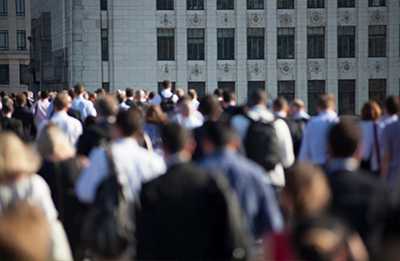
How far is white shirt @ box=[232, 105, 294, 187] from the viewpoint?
13102 mm

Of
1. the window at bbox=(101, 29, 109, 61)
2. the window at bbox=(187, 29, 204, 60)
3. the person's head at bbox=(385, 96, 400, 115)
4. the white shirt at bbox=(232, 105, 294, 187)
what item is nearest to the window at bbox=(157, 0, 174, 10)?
the window at bbox=(187, 29, 204, 60)

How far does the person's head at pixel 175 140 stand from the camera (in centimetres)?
802

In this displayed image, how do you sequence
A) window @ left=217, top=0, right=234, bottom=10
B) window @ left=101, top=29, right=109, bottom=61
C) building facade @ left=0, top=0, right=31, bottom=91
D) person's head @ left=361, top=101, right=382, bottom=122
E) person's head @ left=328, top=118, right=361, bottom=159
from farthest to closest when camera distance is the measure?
building facade @ left=0, top=0, right=31, bottom=91 < window @ left=217, top=0, right=234, bottom=10 < window @ left=101, top=29, right=109, bottom=61 < person's head @ left=361, top=101, right=382, bottom=122 < person's head @ left=328, top=118, right=361, bottom=159

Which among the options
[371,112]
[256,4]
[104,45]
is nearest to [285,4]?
[256,4]

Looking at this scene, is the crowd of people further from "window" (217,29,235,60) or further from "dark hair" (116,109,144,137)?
"window" (217,29,235,60)

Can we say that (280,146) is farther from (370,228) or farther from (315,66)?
(315,66)

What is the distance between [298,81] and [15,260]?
5266cm

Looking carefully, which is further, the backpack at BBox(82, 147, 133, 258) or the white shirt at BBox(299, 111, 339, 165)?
the white shirt at BBox(299, 111, 339, 165)

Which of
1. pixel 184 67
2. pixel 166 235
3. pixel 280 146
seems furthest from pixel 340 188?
pixel 184 67

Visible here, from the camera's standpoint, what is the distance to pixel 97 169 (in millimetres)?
9359

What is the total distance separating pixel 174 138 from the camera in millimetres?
8062

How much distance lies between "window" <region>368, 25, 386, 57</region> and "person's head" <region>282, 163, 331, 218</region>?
51113 millimetres

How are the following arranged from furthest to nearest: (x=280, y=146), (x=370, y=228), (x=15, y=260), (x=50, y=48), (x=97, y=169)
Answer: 1. (x=50, y=48)
2. (x=280, y=146)
3. (x=97, y=169)
4. (x=370, y=228)
5. (x=15, y=260)

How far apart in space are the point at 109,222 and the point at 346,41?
49.9 metres
